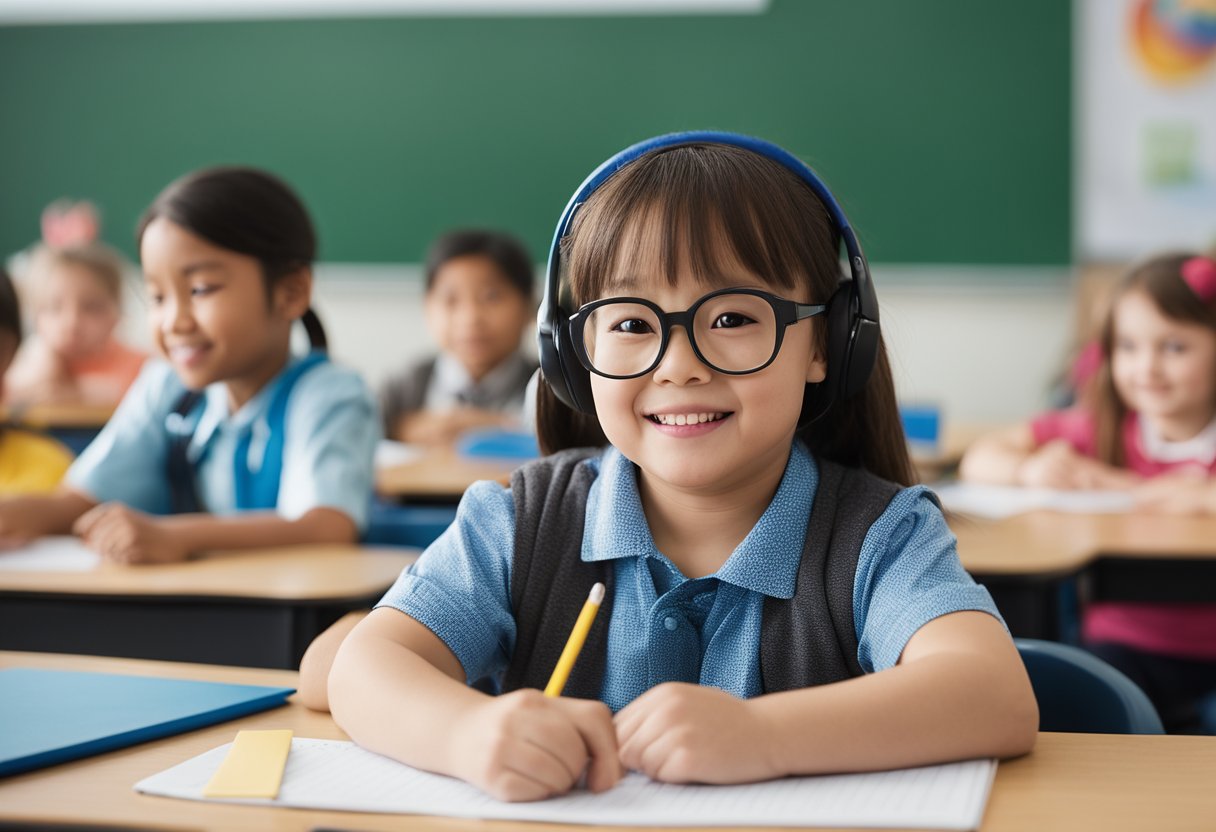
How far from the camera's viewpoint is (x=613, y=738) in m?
0.89

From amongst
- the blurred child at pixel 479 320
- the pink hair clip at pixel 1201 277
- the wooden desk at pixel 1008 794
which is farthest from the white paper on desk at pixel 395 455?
the wooden desk at pixel 1008 794

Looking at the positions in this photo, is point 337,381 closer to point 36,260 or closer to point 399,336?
point 36,260

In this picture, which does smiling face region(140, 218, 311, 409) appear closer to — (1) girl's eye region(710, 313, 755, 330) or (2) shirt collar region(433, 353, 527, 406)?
(1) girl's eye region(710, 313, 755, 330)

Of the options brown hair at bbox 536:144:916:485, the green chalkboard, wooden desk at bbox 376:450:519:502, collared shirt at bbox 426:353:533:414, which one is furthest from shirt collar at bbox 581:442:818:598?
the green chalkboard

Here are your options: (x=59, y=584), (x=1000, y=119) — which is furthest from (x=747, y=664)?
(x=1000, y=119)

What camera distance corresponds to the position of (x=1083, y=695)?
124 cm

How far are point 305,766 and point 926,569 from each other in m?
0.50

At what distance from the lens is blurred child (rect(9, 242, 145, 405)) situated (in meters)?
4.60

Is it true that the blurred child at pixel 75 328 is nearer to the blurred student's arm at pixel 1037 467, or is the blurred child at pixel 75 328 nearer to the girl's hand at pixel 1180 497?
the blurred student's arm at pixel 1037 467

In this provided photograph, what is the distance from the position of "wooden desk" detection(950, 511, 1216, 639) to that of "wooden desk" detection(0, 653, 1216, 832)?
884 mm

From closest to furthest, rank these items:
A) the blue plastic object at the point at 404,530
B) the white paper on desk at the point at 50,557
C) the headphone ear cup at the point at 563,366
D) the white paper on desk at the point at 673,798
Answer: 1. the white paper on desk at the point at 673,798
2. the headphone ear cup at the point at 563,366
3. the white paper on desk at the point at 50,557
4. the blue plastic object at the point at 404,530

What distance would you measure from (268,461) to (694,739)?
4.86 ft

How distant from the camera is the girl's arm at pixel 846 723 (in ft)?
2.90

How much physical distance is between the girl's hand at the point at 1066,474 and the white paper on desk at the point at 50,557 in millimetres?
1797
